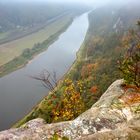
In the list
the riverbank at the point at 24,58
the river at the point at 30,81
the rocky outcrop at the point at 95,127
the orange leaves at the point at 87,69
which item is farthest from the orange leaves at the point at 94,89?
the riverbank at the point at 24,58

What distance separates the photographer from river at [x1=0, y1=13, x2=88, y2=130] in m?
70.3

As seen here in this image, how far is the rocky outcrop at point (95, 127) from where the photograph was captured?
9.88 metres

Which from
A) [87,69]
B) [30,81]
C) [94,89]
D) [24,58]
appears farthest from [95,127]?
[24,58]

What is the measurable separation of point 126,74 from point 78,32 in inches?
6810

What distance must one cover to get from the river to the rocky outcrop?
49.9 m

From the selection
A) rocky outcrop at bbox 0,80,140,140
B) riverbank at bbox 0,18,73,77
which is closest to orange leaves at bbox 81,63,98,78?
riverbank at bbox 0,18,73,77

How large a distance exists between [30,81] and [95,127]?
277ft

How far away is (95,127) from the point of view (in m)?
12.6

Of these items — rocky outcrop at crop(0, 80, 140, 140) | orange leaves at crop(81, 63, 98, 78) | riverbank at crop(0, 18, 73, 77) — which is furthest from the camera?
riverbank at crop(0, 18, 73, 77)

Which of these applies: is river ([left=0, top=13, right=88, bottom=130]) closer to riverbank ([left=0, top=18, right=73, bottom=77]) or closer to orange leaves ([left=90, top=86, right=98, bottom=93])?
riverbank ([left=0, top=18, right=73, bottom=77])

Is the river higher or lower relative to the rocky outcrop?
lower

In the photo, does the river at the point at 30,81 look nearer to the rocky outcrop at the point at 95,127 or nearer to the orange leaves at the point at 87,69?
the orange leaves at the point at 87,69

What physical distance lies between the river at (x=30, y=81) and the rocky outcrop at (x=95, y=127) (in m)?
49.9

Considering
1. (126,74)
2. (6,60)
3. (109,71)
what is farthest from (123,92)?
(6,60)
